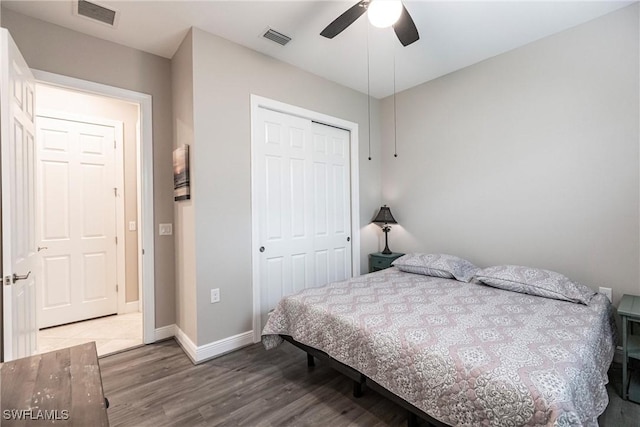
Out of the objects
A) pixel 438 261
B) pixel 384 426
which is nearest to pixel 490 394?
pixel 384 426

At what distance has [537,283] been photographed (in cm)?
224

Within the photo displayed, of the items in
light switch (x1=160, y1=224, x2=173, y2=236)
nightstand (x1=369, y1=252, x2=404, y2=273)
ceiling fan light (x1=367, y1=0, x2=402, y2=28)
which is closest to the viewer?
ceiling fan light (x1=367, y1=0, x2=402, y2=28)

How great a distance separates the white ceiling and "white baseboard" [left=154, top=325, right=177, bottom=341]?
2696 mm

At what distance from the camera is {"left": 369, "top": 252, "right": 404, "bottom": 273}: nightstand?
11.9 ft

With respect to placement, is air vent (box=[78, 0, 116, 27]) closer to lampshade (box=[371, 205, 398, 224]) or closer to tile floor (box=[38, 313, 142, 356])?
tile floor (box=[38, 313, 142, 356])

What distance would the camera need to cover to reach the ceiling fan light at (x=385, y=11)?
173 cm

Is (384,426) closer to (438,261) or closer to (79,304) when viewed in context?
(438,261)

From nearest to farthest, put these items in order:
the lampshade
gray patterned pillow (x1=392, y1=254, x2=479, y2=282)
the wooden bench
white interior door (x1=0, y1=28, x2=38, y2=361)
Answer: the wooden bench → white interior door (x1=0, y1=28, x2=38, y2=361) → gray patterned pillow (x1=392, y1=254, x2=479, y2=282) → the lampshade

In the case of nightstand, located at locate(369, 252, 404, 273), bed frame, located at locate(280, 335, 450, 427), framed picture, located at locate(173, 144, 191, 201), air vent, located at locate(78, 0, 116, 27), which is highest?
air vent, located at locate(78, 0, 116, 27)

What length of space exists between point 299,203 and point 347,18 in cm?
183

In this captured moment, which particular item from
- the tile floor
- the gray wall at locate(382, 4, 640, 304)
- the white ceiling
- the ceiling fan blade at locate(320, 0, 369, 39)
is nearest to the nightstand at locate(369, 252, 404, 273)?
the gray wall at locate(382, 4, 640, 304)

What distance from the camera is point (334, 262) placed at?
359cm

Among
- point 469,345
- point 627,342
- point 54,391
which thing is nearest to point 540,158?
point 627,342

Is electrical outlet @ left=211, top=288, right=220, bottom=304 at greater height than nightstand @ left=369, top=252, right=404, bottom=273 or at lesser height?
lesser
